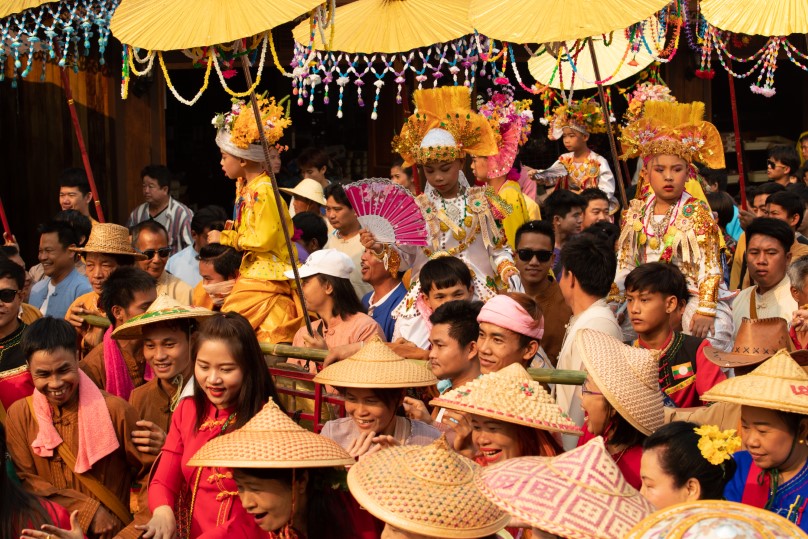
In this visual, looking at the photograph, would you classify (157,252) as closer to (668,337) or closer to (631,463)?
(668,337)

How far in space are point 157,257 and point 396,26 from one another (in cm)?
198

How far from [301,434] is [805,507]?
1.49 meters

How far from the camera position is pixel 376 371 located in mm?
4184

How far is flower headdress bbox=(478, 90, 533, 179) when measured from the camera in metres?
7.46

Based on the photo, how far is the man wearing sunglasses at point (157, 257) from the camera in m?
6.89

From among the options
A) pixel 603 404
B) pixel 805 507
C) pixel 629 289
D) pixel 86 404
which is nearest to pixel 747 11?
pixel 629 289

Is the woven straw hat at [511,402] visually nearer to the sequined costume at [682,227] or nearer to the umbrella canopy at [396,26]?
the sequined costume at [682,227]

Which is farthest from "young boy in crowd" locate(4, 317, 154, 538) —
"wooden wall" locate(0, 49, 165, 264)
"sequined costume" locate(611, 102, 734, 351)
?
"wooden wall" locate(0, 49, 165, 264)

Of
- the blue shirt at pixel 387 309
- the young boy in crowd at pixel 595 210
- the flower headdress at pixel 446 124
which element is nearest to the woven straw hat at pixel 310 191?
the young boy in crowd at pixel 595 210

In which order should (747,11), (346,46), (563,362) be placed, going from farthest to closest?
(346,46), (747,11), (563,362)

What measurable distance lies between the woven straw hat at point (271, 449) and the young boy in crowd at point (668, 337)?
154cm

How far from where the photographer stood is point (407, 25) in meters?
6.52

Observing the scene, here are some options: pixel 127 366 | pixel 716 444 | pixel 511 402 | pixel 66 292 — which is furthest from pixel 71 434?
pixel 66 292

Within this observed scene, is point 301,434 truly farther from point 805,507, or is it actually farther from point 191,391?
point 805,507
